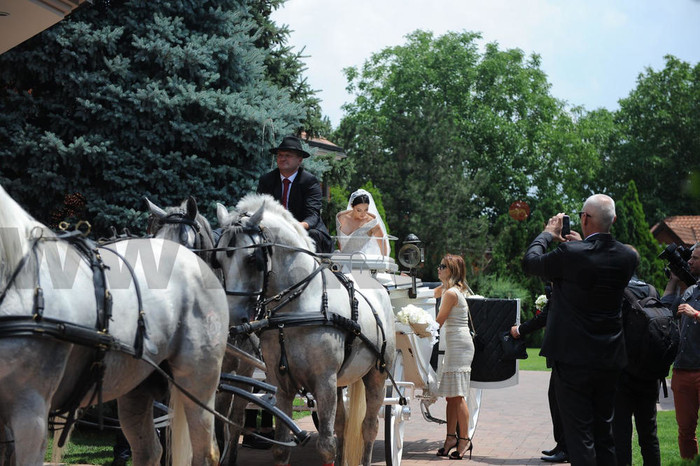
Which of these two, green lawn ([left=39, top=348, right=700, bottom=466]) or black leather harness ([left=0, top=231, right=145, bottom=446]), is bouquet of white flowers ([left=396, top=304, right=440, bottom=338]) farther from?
black leather harness ([left=0, top=231, right=145, bottom=446])

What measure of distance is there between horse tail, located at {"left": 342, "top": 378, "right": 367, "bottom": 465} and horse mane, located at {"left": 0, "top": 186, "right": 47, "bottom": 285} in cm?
376

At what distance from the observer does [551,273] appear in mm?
5668

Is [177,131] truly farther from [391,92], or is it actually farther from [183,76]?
[391,92]

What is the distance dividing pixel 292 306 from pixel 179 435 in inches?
57.9

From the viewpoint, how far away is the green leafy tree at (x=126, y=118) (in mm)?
10477

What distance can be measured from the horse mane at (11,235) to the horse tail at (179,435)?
4.44 ft

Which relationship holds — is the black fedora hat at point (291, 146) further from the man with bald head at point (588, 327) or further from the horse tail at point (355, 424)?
the man with bald head at point (588, 327)

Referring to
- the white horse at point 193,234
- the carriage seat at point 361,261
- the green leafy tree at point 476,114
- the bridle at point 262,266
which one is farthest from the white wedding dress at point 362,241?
the green leafy tree at point 476,114

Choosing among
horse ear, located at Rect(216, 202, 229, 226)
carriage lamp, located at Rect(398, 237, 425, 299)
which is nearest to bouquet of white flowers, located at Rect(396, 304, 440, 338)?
carriage lamp, located at Rect(398, 237, 425, 299)

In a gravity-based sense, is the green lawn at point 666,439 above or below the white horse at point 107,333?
below

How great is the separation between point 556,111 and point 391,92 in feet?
33.6

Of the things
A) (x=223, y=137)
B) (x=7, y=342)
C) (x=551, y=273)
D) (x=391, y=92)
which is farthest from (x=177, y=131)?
(x=391, y=92)

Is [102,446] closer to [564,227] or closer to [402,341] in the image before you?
[402,341]

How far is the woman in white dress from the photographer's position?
9.13m
